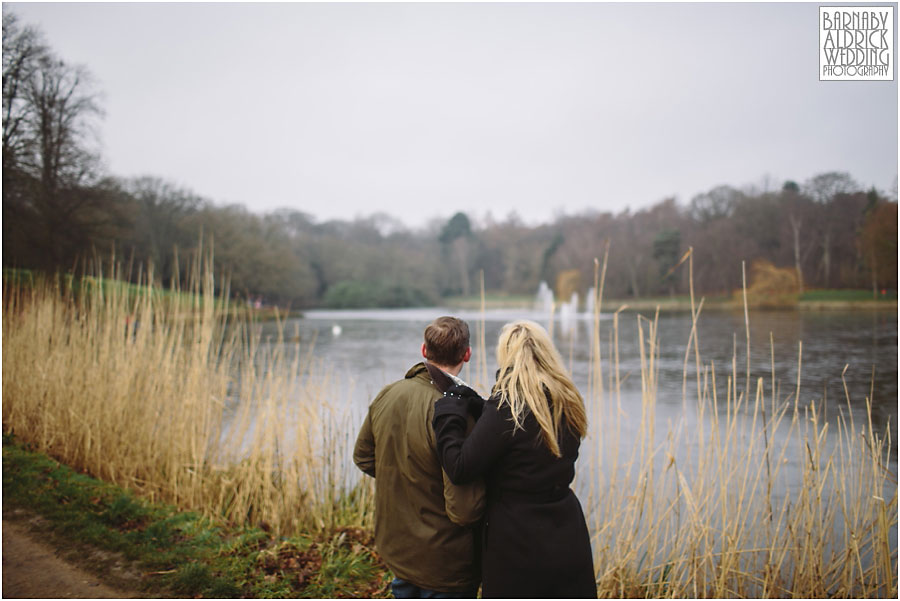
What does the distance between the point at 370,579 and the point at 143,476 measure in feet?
8.66

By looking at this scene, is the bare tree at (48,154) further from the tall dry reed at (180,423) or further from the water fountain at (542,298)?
the water fountain at (542,298)

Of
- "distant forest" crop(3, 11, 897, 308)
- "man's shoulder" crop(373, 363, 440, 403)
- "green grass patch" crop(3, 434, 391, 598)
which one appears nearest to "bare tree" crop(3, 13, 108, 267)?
"distant forest" crop(3, 11, 897, 308)

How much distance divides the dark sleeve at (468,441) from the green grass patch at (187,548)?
6.65 ft

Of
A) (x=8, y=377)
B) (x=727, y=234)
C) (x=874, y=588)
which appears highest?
(x=727, y=234)

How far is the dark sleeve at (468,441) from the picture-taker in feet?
5.65

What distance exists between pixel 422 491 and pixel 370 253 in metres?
46.0

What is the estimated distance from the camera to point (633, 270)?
933 inches

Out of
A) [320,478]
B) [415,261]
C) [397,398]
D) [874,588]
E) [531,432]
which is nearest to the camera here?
[531,432]

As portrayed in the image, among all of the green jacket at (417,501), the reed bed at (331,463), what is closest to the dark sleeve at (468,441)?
the green jacket at (417,501)

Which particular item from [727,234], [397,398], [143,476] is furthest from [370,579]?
[727,234]

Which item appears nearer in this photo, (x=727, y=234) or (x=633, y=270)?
(x=727, y=234)

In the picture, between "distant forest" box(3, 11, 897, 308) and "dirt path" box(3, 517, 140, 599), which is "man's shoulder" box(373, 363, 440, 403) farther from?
"dirt path" box(3, 517, 140, 599)

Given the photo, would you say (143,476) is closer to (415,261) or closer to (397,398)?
(397,398)

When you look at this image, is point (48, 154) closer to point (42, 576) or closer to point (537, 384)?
point (42, 576)
